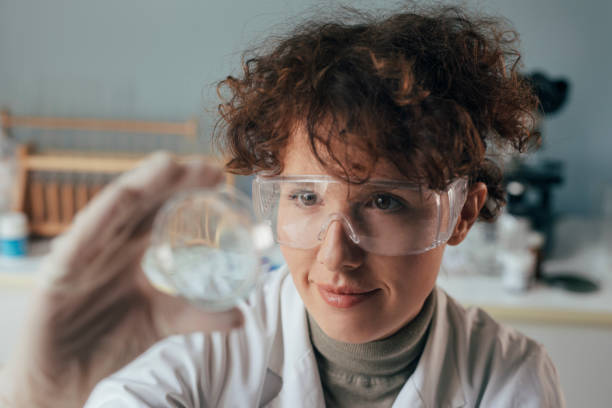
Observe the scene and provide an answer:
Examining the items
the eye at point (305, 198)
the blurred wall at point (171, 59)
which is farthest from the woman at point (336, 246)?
the blurred wall at point (171, 59)

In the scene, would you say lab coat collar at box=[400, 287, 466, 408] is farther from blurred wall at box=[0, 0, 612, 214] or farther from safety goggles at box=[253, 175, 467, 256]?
blurred wall at box=[0, 0, 612, 214]

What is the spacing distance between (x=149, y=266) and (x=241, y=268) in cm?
10

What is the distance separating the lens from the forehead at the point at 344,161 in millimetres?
593

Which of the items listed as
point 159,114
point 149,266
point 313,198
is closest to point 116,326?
point 149,266

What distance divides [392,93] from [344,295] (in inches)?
9.5

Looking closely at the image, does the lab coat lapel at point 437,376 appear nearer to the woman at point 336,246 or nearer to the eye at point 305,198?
the woman at point 336,246

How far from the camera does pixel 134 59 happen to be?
1.91 m

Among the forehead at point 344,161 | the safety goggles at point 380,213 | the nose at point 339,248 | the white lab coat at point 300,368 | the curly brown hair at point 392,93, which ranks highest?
the curly brown hair at point 392,93

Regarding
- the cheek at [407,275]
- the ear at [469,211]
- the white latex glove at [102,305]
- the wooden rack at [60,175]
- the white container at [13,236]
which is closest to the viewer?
the white latex glove at [102,305]

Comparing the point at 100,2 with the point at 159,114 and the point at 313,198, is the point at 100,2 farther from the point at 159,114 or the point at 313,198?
the point at 313,198

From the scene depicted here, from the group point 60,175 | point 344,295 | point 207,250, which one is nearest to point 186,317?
point 207,250

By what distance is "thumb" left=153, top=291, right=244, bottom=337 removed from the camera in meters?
0.55

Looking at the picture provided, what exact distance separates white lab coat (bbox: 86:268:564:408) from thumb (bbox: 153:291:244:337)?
0.12 meters

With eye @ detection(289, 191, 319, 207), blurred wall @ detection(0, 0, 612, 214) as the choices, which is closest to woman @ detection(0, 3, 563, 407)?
eye @ detection(289, 191, 319, 207)
